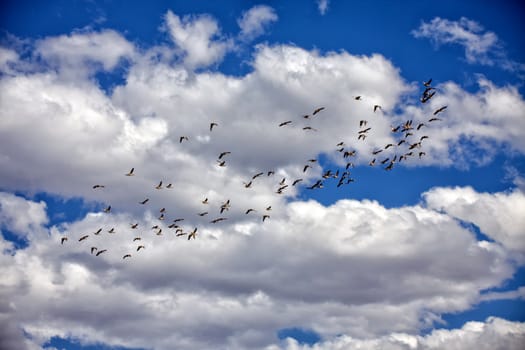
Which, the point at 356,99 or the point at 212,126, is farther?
the point at 212,126

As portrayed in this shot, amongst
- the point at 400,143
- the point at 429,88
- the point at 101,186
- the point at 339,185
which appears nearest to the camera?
the point at 429,88

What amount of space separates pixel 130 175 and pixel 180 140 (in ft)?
56.0

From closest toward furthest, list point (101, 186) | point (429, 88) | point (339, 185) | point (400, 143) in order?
1. point (429, 88)
2. point (400, 143)
3. point (339, 185)
4. point (101, 186)

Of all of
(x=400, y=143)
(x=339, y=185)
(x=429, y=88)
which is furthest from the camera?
(x=339, y=185)

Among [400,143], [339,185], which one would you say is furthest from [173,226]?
[400,143]

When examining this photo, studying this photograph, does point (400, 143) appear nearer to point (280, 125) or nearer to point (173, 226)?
point (280, 125)

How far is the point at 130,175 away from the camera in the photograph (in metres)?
184

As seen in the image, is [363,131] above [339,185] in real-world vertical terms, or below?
above

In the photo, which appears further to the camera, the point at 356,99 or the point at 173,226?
the point at 173,226

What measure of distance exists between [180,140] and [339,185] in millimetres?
41049

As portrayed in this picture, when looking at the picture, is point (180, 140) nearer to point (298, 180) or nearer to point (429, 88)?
point (298, 180)

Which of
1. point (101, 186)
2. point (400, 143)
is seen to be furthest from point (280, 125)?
point (101, 186)

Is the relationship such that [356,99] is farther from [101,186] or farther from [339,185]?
[101,186]

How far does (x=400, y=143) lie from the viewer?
168 m
